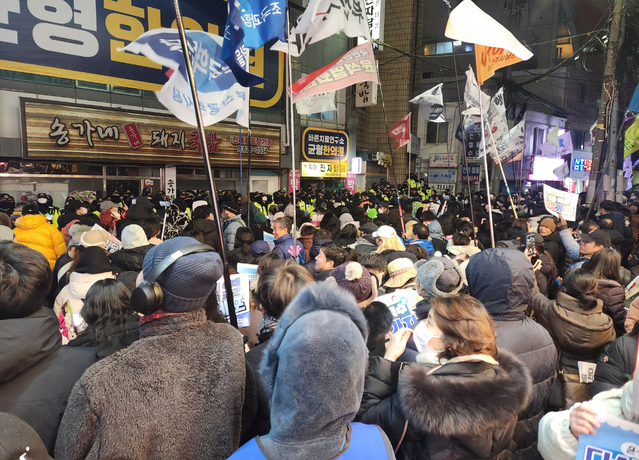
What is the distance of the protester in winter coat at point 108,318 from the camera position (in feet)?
7.53

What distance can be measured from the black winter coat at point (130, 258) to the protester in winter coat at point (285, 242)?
5.05 feet

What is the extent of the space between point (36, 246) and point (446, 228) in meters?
6.29

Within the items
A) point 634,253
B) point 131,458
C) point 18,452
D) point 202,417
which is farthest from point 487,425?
point 634,253

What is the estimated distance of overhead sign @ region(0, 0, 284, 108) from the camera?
1255 centimetres

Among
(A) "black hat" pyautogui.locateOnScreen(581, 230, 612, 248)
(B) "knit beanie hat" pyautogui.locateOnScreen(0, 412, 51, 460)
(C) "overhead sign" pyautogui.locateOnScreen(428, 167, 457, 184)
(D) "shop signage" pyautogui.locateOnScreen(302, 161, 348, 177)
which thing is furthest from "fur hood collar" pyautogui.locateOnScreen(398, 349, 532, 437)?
(C) "overhead sign" pyautogui.locateOnScreen(428, 167, 457, 184)

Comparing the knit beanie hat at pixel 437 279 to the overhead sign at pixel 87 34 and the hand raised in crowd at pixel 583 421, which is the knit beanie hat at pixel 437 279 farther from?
the overhead sign at pixel 87 34

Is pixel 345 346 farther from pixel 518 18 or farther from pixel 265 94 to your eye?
pixel 518 18

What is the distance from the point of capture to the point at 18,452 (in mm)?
983

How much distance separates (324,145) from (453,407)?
2198cm

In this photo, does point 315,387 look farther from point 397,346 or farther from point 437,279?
point 437,279

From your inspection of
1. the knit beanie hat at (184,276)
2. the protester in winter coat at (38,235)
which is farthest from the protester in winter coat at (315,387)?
the protester in winter coat at (38,235)

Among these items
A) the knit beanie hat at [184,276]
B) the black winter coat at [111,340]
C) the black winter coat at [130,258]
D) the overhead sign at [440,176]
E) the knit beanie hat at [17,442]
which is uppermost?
the overhead sign at [440,176]

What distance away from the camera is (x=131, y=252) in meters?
4.24

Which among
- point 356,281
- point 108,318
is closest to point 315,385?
point 356,281
